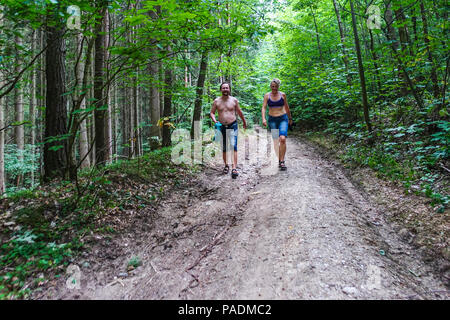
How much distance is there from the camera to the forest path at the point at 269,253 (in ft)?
7.94

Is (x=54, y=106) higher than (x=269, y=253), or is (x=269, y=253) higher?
(x=54, y=106)

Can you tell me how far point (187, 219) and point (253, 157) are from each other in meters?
4.82

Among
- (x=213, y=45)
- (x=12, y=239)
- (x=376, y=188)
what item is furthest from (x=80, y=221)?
(x=376, y=188)

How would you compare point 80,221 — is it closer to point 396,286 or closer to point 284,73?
point 396,286

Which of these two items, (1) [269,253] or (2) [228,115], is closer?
(1) [269,253]

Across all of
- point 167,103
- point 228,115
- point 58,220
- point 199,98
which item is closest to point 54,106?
point 58,220

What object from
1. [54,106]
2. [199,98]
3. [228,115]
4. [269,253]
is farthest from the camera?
[199,98]

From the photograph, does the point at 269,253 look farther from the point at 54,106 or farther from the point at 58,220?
the point at 54,106

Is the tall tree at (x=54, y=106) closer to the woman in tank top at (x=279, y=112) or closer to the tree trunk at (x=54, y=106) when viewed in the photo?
the tree trunk at (x=54, y=106)

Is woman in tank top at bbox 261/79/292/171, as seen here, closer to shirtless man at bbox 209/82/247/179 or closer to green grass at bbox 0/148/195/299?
shirtless man at bbox 209/82/247/179

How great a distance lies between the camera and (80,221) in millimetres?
3779

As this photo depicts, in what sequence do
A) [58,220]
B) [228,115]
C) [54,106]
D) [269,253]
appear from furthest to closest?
[228,115]
[54,106]
[58,220]
[269,253]

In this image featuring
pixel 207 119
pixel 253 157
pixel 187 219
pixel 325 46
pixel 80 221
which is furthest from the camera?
pixel 207 119

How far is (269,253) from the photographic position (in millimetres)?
2967
